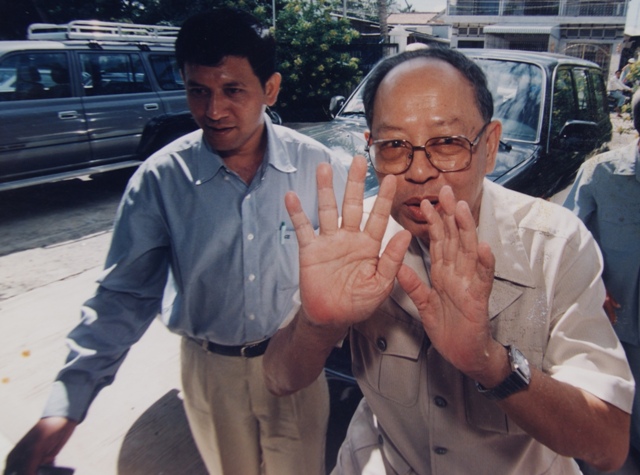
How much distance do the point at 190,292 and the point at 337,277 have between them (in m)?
0.80

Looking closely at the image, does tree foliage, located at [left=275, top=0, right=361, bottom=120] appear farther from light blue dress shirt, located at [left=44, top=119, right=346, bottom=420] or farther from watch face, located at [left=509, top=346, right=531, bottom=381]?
watch face, located at [left=509, top=346, right=531, bottom=381]

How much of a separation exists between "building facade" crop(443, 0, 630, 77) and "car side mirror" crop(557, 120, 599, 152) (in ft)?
84.5

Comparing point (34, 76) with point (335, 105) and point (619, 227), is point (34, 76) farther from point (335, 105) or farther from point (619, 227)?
point (619, 227)

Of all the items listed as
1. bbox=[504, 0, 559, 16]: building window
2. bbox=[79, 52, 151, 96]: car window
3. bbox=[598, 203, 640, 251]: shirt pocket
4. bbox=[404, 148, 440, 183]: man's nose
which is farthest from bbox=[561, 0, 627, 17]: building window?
bbox=[404, 148, 440, 183]: man's nose

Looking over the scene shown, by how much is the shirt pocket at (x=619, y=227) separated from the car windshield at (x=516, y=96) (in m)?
1.60

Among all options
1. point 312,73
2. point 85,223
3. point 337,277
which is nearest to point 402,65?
point 337,277

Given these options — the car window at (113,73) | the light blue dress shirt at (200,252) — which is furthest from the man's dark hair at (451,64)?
the car window at (113,73)

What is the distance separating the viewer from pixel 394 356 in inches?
54.4

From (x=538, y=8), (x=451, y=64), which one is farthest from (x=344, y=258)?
(x=538, y=8)

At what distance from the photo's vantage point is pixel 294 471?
1.98 meters

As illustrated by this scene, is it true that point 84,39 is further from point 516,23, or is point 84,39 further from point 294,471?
point 516,23

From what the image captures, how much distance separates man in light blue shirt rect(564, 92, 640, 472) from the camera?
6.93 feet

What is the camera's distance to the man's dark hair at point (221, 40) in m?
1.88

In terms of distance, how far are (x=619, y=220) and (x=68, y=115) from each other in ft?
20.3
